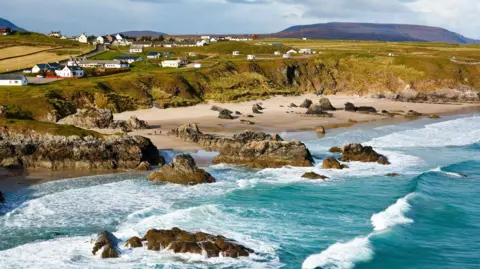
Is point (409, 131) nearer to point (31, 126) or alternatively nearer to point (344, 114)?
point (344, 114)

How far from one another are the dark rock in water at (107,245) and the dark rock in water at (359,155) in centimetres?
Answer: 2857

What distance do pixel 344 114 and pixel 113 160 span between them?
155 ft

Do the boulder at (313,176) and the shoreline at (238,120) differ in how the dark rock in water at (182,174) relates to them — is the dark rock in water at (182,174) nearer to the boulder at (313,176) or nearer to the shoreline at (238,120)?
the shoreline at (238,120)

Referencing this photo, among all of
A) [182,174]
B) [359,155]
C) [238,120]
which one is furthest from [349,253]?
[238,120]

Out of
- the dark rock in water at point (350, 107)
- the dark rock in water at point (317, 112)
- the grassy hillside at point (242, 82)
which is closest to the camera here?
the grassy hillside at point (242, 82)

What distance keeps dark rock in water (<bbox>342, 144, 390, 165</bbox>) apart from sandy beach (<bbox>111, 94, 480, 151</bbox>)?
15.0 metres

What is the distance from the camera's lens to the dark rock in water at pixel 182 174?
1629 inches

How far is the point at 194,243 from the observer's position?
26891mm

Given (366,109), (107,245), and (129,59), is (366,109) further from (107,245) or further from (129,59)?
(107,245)

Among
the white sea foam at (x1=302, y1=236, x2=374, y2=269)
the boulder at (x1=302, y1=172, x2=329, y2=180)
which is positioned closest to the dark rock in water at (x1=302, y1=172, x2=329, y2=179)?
the boulder at (x1=302, y1=172, x2=329, y2=180)

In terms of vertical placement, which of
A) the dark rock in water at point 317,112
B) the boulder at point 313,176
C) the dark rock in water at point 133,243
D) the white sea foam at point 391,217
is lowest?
Answer: the white sea foam at point 391,217

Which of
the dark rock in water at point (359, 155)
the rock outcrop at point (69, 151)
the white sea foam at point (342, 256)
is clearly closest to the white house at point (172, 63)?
the rock outcrop at point (69, 151)

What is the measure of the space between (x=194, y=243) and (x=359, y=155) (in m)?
27.4

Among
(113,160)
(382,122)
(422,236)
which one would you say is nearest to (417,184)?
(422,236)
